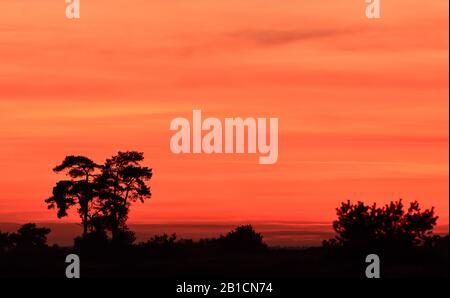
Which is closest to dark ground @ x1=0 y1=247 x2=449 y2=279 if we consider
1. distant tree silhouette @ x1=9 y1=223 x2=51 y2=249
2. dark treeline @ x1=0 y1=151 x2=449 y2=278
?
dark treeline @ x1=0 y1=151 x2=449 y2=278

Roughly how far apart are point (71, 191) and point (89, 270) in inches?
387

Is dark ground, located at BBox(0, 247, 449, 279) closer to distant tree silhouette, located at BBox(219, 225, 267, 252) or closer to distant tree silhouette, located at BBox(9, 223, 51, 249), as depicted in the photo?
distant tree silhouette, located at BBox(219, 225, 267, 252)

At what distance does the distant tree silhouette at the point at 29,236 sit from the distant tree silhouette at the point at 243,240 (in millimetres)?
28412

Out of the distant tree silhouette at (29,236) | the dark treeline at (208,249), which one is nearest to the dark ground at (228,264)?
the dark treeline at (208,249)

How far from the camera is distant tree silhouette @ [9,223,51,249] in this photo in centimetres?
10675

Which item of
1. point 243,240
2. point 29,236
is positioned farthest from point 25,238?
point 243,240

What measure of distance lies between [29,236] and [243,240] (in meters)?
33.4

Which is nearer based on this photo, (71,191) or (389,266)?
(389,266)

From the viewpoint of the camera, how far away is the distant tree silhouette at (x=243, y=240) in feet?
265
